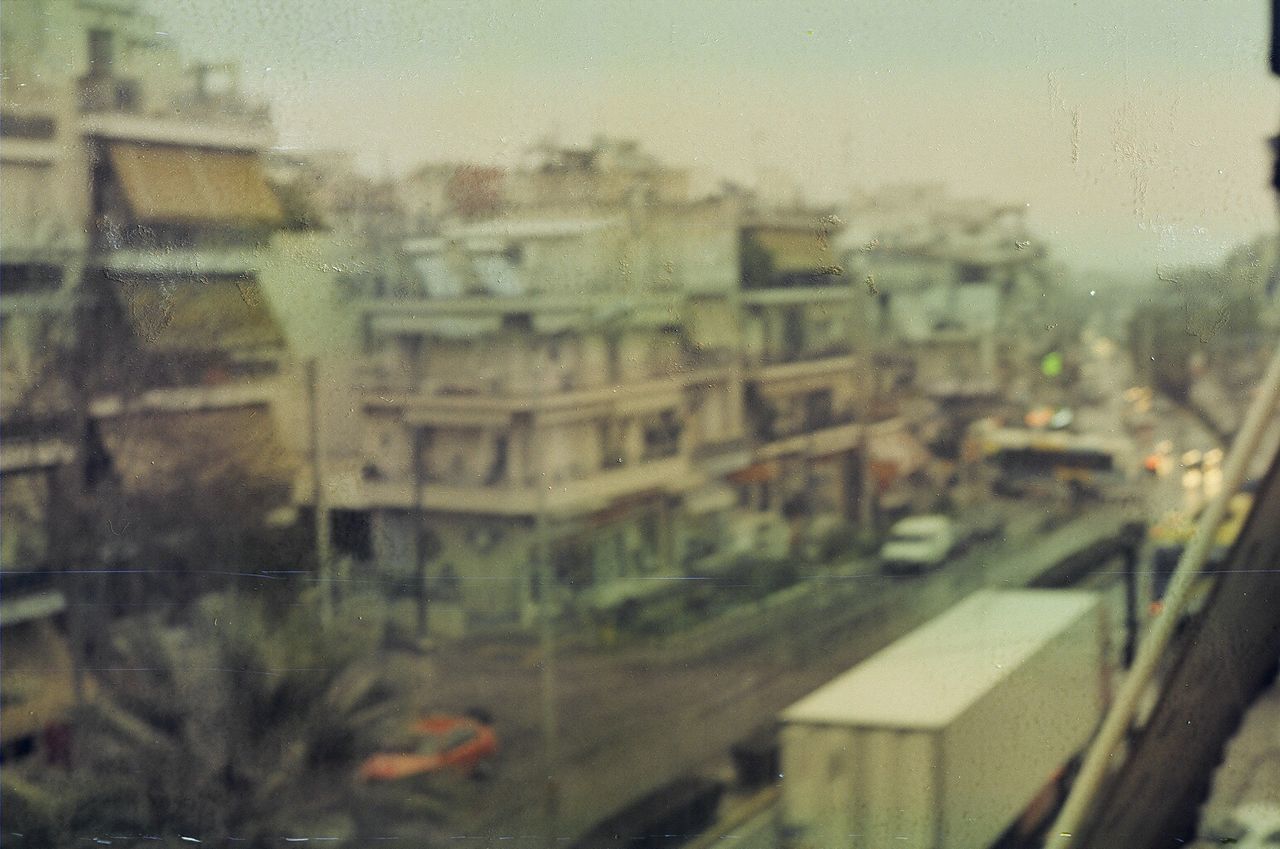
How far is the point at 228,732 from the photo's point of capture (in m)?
3.55

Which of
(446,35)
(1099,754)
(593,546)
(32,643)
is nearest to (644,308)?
(593,546)

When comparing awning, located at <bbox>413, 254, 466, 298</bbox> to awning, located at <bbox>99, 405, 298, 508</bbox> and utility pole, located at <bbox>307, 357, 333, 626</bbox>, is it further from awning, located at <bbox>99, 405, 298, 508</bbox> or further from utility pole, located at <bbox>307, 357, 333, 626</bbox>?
awning, located at <bbox>99, 405, 298, 508</bbox>

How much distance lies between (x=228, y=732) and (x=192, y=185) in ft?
5.00

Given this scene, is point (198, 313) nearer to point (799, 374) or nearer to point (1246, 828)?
Result: point (799, 374)

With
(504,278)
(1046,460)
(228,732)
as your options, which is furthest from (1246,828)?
(228,732)

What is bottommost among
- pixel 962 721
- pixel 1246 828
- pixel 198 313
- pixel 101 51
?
pixel 1246 828

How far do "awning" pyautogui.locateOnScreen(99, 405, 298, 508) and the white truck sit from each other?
1.57 meters

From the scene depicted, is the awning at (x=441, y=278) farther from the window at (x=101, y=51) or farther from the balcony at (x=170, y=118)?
the window at (x=101, y=51)

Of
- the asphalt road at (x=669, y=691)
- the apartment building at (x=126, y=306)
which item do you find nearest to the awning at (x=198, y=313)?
the apartment building at (x=126, y=306)

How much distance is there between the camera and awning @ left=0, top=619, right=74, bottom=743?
3662mm

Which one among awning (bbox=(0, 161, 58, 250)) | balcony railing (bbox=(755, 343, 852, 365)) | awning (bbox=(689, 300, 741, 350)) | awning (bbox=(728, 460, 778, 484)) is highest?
awning (bbox=(0, 161, 58, 250))

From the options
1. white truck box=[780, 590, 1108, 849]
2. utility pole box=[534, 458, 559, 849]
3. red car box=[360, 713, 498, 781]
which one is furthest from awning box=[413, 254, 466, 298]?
white truck box=[780, 590, 1108, 849]

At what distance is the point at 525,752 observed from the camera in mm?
3367

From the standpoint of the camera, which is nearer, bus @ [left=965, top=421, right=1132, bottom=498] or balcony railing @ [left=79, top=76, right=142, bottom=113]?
bus @ [left=965, top=421, right=1132, bottom=498]
